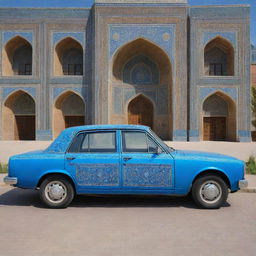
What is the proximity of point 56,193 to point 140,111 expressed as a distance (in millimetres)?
16386

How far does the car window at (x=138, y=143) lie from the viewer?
13.5ft

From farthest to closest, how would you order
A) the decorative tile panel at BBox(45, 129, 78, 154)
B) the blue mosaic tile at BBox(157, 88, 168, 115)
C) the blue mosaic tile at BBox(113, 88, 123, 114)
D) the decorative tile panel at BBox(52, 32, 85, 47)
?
1. the blue mosaic tile at BBox(157, 88, 168, 115)
2. the blue mosaic tile at BBox(113, 88, 123, 114)
3. the decorative tile panel at BBox(52, 32, 85, 47)
4. the decorative tile panel at BBox(45, 129, 78, 154)

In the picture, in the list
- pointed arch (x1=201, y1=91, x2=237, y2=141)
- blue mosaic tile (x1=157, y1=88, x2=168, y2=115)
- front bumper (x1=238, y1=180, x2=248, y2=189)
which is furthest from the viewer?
blue mosaic tile (x1=157, y1=88, x2=168, y2=115)

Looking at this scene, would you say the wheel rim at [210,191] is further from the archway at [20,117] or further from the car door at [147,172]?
the archway at [20,117]

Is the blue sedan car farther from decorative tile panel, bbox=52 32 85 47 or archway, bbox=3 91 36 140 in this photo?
archway, bbox=3 91 36 140

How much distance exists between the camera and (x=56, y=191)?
4070mm

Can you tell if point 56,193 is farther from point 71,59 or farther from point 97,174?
point 71,59

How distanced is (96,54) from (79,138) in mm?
14607

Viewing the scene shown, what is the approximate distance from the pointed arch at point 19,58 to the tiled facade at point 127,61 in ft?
0.49

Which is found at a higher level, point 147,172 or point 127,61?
point 127,61

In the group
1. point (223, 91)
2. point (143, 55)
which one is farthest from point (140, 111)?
point (223, 91)

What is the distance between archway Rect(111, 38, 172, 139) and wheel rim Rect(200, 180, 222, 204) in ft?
47.2

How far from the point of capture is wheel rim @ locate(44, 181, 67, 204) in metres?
4.07

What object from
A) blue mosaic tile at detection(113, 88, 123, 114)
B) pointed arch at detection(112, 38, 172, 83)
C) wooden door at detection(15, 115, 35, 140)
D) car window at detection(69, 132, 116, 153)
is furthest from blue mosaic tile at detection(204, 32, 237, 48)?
car window at detection(69, 132, 116, 153)
